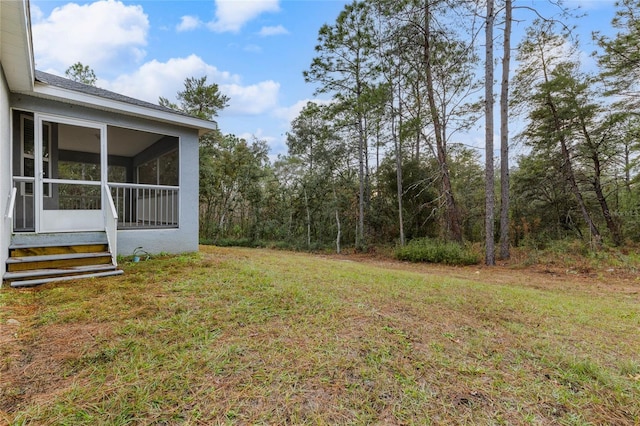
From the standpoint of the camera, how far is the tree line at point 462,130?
9.07 m

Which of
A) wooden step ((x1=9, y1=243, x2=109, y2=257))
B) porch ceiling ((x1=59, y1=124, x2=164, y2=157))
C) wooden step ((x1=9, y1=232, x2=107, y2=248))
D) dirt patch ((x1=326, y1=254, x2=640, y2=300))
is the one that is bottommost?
dirt patch ((x1=326, y1=254, x2=640, y2=300))

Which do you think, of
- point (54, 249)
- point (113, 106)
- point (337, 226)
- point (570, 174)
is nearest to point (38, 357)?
point (54, 249)

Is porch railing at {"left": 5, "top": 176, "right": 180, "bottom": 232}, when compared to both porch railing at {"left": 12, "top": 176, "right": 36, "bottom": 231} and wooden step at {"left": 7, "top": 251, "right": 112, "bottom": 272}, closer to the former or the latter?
porch railing at {"left": 12, "top": 176, "right": 36, "bottom": 231}

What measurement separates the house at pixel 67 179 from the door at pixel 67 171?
Answer: 18 millimetres

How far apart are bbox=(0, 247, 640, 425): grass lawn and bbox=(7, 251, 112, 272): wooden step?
826 mm

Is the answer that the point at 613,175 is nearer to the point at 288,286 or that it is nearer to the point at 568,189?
the point at 568,189

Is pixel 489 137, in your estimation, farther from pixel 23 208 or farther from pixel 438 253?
pixel 23 208

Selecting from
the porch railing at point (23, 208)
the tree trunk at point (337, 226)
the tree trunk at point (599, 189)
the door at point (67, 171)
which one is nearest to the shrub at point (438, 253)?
the tree trunk at point (337, 226)

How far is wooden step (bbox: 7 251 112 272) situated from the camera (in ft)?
12.8

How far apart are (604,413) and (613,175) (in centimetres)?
1358

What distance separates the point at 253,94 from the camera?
562 inches

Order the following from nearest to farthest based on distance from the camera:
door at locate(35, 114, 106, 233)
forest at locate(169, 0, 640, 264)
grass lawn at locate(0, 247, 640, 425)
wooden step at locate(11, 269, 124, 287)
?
1. grass lawn at locate(0, 247, 640, 425)
2. wooden step at locate(11, 269, 124, 287)
3. door at locate(35, 114, 106, 233)
4. forest at locate(169, 0, 640, 264)

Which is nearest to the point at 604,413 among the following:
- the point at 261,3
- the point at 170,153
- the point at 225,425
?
the point at 225,425

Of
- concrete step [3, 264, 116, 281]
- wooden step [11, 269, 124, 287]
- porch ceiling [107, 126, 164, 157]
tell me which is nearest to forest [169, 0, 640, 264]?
porch ceiling [107, 126, 164, 157]
